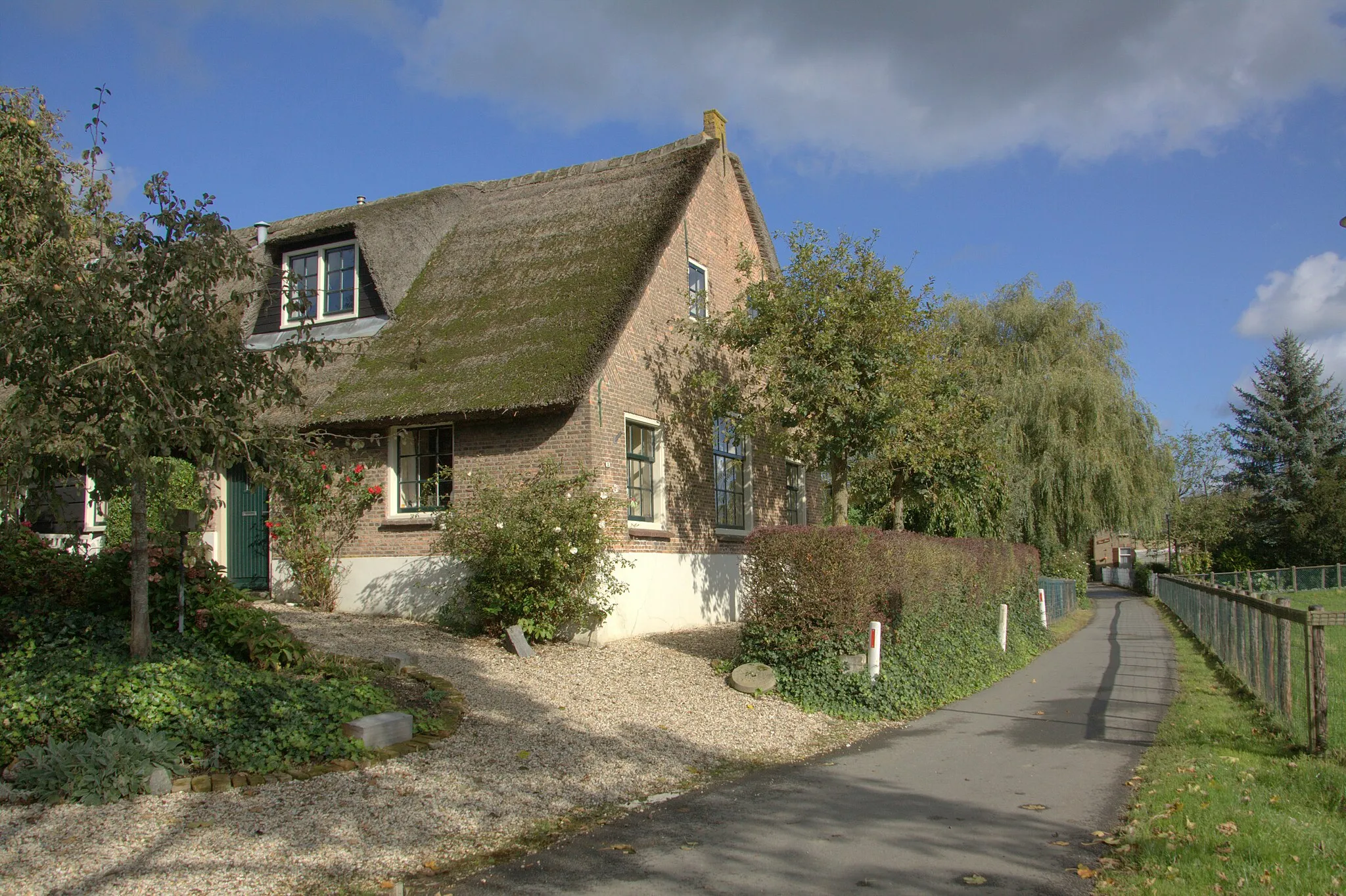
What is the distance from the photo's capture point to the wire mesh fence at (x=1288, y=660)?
26.6 ft

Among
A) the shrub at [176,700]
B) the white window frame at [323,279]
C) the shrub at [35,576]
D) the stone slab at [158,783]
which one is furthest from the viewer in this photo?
the white window frame at [323,279]

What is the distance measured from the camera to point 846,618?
11.3 meters

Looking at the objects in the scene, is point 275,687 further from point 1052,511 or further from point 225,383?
point 1052,511

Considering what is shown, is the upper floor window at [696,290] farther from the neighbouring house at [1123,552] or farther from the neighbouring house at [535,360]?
the neighbouring house at [1123,552]

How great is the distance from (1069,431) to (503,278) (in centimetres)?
1827

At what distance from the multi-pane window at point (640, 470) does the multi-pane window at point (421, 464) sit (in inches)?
105

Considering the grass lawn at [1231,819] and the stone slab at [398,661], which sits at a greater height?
the stone slab at [398,661]

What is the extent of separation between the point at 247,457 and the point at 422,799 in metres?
2.75

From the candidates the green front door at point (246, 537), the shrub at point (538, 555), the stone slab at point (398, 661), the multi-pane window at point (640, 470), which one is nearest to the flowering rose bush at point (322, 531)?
the green front door at point (246, 537)

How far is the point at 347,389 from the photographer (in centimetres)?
1562

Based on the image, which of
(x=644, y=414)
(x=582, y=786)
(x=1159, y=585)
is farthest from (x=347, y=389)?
(x=1159, y=585)

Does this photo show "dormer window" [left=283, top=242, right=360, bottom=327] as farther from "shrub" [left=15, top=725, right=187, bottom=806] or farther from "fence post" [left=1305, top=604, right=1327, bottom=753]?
"fence post" [left=1305, top=604, right=1327, bottom=753]

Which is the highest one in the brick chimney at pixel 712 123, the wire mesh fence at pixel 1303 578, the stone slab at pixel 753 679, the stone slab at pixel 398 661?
the brick chimney at pixel 712 123

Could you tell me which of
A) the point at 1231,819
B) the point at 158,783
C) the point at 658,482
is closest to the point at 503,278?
the point at 658,482
